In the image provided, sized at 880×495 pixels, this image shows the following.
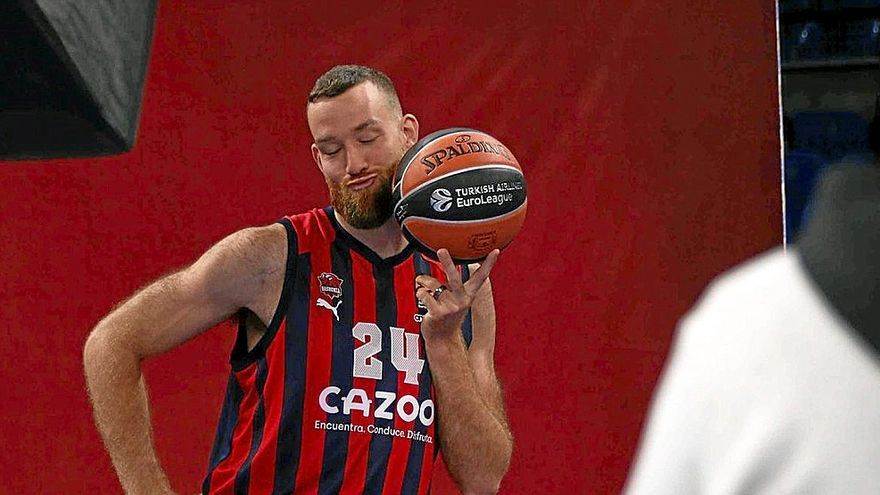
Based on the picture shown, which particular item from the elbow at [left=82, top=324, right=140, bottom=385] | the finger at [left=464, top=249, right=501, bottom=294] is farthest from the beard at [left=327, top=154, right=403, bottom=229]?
the elbow at [left=82, top=324, right=140, bottom=385]

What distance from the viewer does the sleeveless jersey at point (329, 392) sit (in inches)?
91.7

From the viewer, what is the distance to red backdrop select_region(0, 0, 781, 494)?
3512mm

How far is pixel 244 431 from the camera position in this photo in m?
2.36

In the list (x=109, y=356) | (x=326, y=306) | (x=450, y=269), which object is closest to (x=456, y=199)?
(x=450, y=269)

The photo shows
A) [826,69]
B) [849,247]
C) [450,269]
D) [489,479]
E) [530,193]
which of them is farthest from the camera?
[826,69]

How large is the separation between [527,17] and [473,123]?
1.16ft

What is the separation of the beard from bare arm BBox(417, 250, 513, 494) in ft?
0.56

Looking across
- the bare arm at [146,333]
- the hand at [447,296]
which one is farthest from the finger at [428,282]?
the bare arm at [146,333]

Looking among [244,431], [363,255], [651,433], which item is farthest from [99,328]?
[651,433]

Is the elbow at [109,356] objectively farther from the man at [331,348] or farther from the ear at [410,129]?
the ear at [410,129]

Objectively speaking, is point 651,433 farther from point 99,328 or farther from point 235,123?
point 235,123

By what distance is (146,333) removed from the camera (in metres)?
2.32

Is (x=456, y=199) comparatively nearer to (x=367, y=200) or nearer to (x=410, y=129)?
(x=367, y=200)

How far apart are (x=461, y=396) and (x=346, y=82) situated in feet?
2.22
